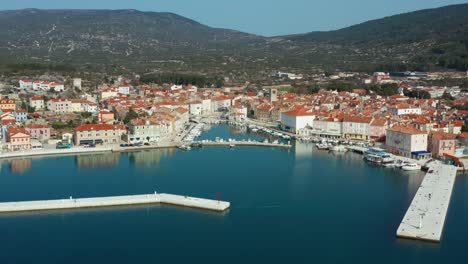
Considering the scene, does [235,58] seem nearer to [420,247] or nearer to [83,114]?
[83,114]

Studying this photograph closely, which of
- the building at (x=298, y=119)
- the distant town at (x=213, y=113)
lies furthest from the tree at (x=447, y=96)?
the building at (x=298, y=119)

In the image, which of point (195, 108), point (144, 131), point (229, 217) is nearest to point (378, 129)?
point (144, 131)

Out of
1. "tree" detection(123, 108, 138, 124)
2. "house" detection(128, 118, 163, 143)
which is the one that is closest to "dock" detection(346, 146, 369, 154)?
"house" detection(128, 118, 163, 143)

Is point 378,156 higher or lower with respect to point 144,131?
lower

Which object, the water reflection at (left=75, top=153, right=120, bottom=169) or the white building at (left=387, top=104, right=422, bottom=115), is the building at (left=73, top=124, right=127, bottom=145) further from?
the white building at (left=387, top=104, right=422, bottom=115)

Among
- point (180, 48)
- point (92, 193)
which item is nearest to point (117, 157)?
point (92, 193)

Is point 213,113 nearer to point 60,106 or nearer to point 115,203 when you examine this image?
point 60,106
